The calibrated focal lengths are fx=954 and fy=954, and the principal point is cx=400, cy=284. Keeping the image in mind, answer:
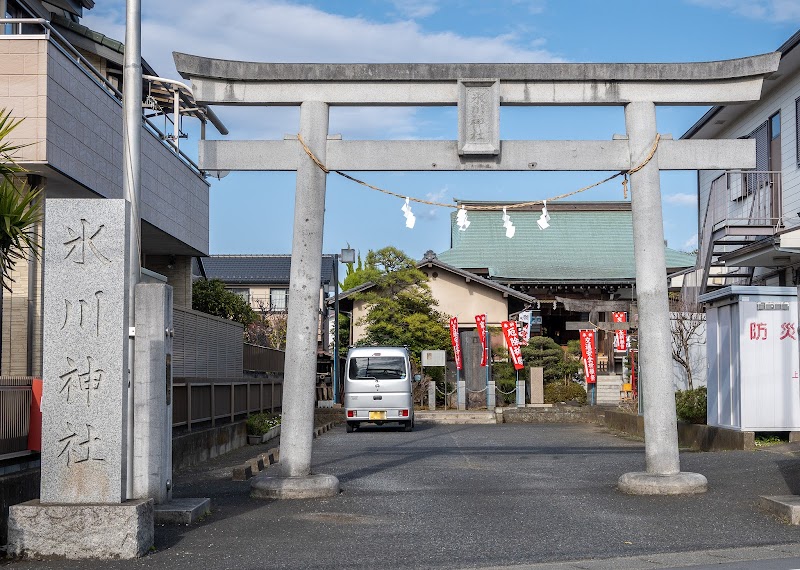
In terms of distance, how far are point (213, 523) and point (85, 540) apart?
2.06 metres

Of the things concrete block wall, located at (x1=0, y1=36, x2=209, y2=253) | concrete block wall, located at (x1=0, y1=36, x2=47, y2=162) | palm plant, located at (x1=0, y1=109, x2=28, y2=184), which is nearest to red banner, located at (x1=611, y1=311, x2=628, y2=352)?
concrete block wall, located at (x1=0, y1=36, x2=209, y2=253)

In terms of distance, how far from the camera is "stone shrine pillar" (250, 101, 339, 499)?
1176cm

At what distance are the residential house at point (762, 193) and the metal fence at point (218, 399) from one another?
10936mm

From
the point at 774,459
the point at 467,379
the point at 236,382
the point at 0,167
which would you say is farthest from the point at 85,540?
the point at 467,379

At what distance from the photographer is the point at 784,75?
1995 cm

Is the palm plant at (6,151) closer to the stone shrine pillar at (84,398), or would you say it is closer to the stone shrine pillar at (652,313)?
the stone shrine pillar at (84,398)

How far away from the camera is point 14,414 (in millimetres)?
9828

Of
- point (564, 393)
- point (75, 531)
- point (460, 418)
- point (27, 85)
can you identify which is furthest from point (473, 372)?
point (75, 531)

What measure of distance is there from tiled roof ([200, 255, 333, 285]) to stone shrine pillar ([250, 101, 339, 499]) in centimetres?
4092

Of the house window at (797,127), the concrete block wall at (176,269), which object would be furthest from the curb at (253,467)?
the house window at (797,127)

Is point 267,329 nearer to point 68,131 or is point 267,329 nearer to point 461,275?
point 461,275

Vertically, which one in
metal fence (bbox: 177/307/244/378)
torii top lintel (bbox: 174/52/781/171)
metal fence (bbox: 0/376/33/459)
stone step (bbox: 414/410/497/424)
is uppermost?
torii top lintel (bbox: 174/52/781/171)

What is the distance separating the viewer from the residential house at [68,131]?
13.8m

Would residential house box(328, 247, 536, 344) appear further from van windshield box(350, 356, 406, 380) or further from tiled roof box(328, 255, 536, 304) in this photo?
van windshield box(350, 356, 406, 380)
